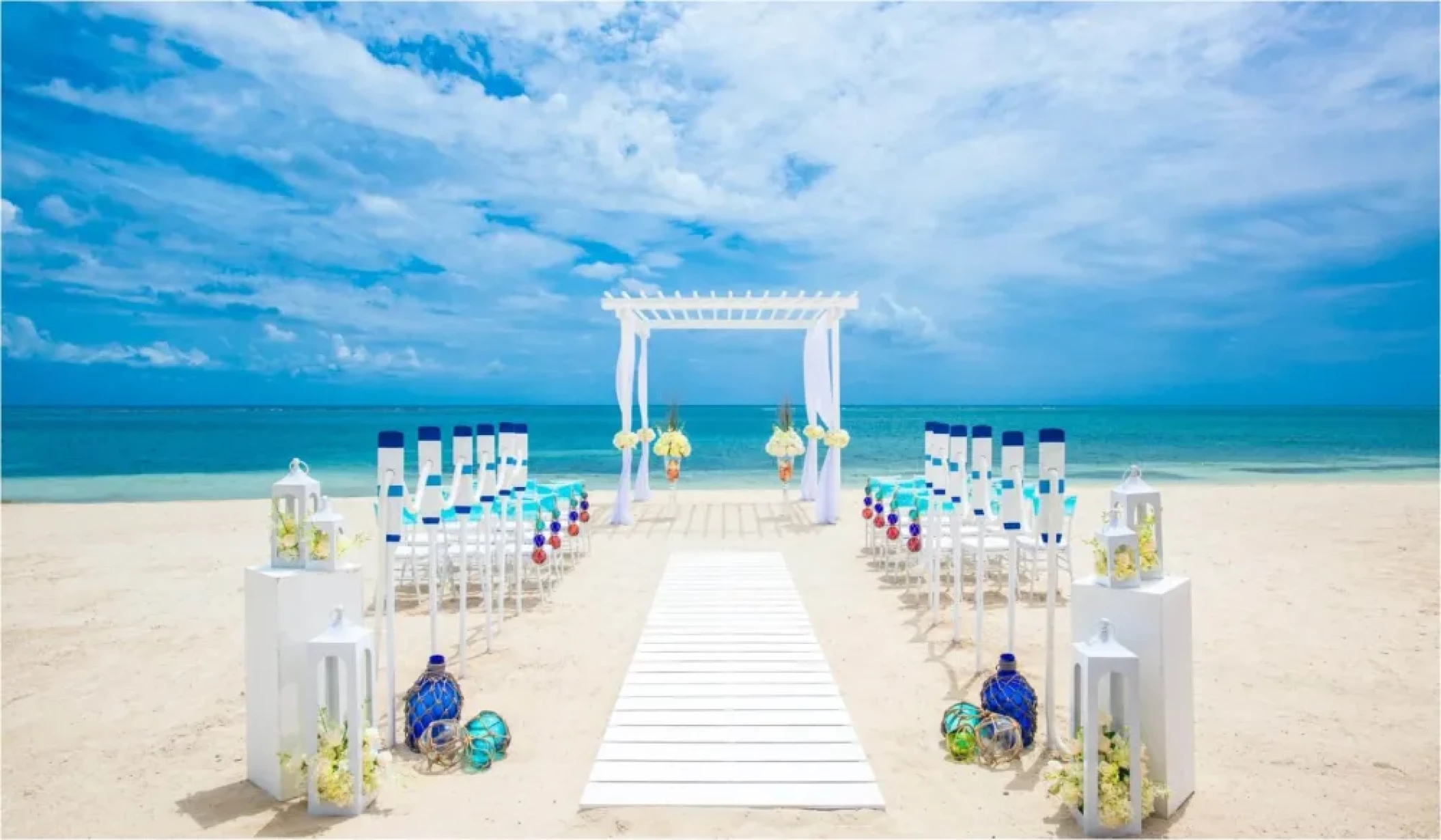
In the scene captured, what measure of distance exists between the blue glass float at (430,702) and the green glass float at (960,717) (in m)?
2.37

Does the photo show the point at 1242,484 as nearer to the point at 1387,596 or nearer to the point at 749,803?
the point at 1387,596

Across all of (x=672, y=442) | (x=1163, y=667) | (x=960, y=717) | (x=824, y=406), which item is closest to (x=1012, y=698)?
(x=960, y=717)

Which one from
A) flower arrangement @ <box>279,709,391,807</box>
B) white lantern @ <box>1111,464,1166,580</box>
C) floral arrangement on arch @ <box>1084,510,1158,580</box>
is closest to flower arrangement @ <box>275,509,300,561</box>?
flower arrangement @ <box>279,709,391,807</box>

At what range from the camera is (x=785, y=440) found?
1418 cm

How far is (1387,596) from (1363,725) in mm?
3706

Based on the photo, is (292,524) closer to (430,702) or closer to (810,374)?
(430,702)

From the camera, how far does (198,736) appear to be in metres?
4.47

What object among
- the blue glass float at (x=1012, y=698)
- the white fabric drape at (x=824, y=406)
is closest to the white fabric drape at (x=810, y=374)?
the white fabric drape at (x=824, y=406)

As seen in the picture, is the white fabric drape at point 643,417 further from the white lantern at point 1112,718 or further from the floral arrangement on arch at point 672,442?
the white lantern at point 1112,718

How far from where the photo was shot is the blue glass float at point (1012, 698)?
412cm

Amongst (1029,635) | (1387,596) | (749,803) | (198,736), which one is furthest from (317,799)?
(1387,596)

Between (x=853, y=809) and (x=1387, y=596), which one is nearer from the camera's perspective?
(x=853, y=809)

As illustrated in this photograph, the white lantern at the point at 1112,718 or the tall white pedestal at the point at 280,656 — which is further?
the tall white pedestal at the point at 280,656

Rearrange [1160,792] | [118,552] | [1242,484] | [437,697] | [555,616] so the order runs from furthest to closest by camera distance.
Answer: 1. [1242,484]
2. [118,552]
3. [555,616]
4. [437,697]
5. [1160,792]
